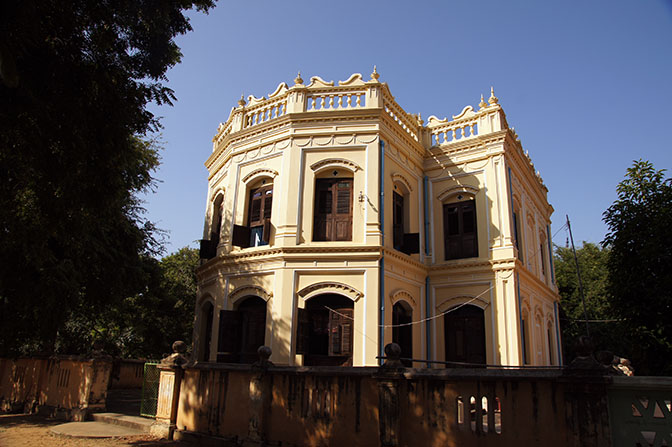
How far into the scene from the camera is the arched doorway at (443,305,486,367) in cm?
1299

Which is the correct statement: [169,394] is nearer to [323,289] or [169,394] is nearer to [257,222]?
[323,289]

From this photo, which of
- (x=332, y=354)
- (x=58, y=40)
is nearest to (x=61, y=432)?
(x=332, y=354)

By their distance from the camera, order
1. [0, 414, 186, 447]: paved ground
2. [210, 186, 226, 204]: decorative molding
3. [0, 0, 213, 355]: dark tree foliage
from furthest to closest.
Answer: [210, 186, 226, 204]: decorative molding
[0, 414, 186, 447]: paved ground
[0, 0, 213, 355]: dark tree foliage

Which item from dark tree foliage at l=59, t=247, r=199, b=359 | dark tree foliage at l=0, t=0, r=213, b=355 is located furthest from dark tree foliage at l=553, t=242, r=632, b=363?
dark tree foliage at l=0, t=0, r=213, b=355

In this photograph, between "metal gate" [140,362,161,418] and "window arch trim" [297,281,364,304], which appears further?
"window arch trim" [297,281,364,304]

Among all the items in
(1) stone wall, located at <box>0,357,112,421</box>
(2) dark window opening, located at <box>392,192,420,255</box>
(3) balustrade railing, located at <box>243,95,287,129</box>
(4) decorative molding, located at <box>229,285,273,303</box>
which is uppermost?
(3) balustrade railing, located at <box>243,95,287,129</box>

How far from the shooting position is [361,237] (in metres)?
12.1

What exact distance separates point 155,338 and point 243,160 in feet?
41.2

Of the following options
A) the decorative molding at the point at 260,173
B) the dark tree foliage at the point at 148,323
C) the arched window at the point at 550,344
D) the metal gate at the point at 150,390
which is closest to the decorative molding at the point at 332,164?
the decorative molding at the point at 260,173

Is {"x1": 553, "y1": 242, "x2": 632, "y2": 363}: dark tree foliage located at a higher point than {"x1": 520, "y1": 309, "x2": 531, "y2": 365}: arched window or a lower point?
higher

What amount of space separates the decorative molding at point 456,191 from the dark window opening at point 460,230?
28cm

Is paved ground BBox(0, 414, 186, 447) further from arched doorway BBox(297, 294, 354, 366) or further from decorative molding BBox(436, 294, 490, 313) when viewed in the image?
decorative molding BBox(436, 294, 490, 313)

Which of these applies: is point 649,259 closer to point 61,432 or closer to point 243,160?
point 243,160

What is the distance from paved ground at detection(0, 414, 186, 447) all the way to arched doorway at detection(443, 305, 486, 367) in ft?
26.5
